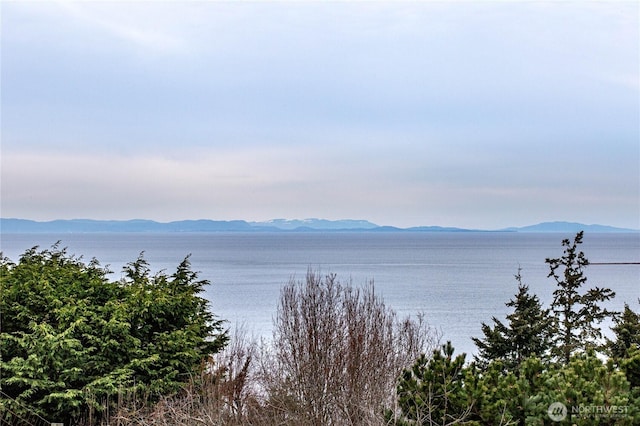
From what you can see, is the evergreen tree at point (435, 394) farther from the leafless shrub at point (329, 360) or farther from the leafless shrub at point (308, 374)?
the leafless shrub at point (329, 360)

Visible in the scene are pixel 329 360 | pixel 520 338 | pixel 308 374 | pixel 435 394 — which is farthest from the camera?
pixel 520 338

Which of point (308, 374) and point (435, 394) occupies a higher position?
point (435, 394)

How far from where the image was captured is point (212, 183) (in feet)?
181

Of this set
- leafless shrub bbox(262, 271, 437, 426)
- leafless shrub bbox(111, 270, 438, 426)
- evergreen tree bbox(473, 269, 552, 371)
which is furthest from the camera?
evergreen tree bbox(473, 269, 552, 371)

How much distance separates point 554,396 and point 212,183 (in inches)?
2054

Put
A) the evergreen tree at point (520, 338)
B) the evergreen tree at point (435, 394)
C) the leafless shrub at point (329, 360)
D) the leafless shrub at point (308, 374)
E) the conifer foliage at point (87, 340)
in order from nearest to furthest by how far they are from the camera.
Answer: the evergreen tree at point (435, 394)
the leafless shrub at point (308, 374)
the leafless shrub at point (329, 360)
the conifer foliage at point (87, 340)
the evergreen tree at point (520, 338)

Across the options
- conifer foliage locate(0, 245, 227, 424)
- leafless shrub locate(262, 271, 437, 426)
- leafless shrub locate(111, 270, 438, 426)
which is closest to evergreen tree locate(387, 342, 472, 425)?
leafless shrub locate(111, 270, 438, 426)

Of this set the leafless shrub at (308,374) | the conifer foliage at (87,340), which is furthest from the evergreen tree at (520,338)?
the conifer foliage at (87,340)

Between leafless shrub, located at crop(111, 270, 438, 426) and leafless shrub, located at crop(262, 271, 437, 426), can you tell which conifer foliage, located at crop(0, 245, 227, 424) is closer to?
leafless shrub, located at crop(111, 270, 438, 426)

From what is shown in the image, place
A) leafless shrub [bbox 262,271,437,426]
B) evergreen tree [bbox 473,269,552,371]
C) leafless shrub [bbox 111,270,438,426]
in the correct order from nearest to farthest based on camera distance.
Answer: leafless shrub [bbox 111,270,438,426]
leafless shrub [bbox 262,271,437,426]
evergreen tree [bbox 473,269,552,371]

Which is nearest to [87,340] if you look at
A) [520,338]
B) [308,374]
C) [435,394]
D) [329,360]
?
[308,374]

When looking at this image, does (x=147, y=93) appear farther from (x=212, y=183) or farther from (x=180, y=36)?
(x=212, y=183)

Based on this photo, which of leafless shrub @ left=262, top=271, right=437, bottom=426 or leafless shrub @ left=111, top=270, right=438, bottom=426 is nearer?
leafless shrub @ left=111, top=270, right=438, bottom=426

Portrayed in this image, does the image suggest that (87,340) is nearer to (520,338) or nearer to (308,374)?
(308,374)
